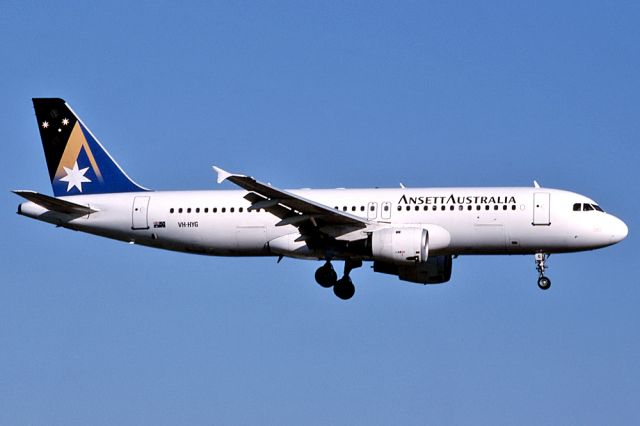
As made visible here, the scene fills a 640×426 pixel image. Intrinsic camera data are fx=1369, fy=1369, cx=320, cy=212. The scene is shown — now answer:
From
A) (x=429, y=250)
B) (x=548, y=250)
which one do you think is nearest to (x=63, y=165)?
(x=429, y=250)

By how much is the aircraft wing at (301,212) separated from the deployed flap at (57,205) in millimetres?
8785

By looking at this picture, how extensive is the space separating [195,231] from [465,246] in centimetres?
1106

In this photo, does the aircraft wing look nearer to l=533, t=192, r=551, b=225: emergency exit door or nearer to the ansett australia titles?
the ansett australia titles

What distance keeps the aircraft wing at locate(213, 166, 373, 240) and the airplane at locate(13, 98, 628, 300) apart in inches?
1.9

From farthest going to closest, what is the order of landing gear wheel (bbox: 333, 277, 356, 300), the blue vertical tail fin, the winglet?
the blue vertical tail fin → landing gear wheel (bbox: 333, 277, 356, 300) → the winglet

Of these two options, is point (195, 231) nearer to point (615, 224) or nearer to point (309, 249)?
point (309, 249)

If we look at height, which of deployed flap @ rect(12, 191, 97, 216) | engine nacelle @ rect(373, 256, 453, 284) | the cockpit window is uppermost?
the cockpit window

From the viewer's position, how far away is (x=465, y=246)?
52.9 m

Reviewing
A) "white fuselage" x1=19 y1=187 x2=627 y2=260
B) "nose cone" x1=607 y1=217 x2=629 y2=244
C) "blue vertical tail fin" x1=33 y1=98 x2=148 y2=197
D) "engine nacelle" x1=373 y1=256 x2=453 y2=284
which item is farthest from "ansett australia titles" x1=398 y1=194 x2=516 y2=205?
"blue vertical tail fin" x1=33 y1=98 x2=148 y2=197

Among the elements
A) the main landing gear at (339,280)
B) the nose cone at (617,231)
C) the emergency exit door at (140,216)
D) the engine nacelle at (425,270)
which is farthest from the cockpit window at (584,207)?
the emergency exit door at (140,216)

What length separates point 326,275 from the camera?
55.0 m

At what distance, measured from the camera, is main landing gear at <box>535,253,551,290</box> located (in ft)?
174

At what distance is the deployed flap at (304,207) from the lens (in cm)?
4984

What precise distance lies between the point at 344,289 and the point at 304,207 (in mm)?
5087
